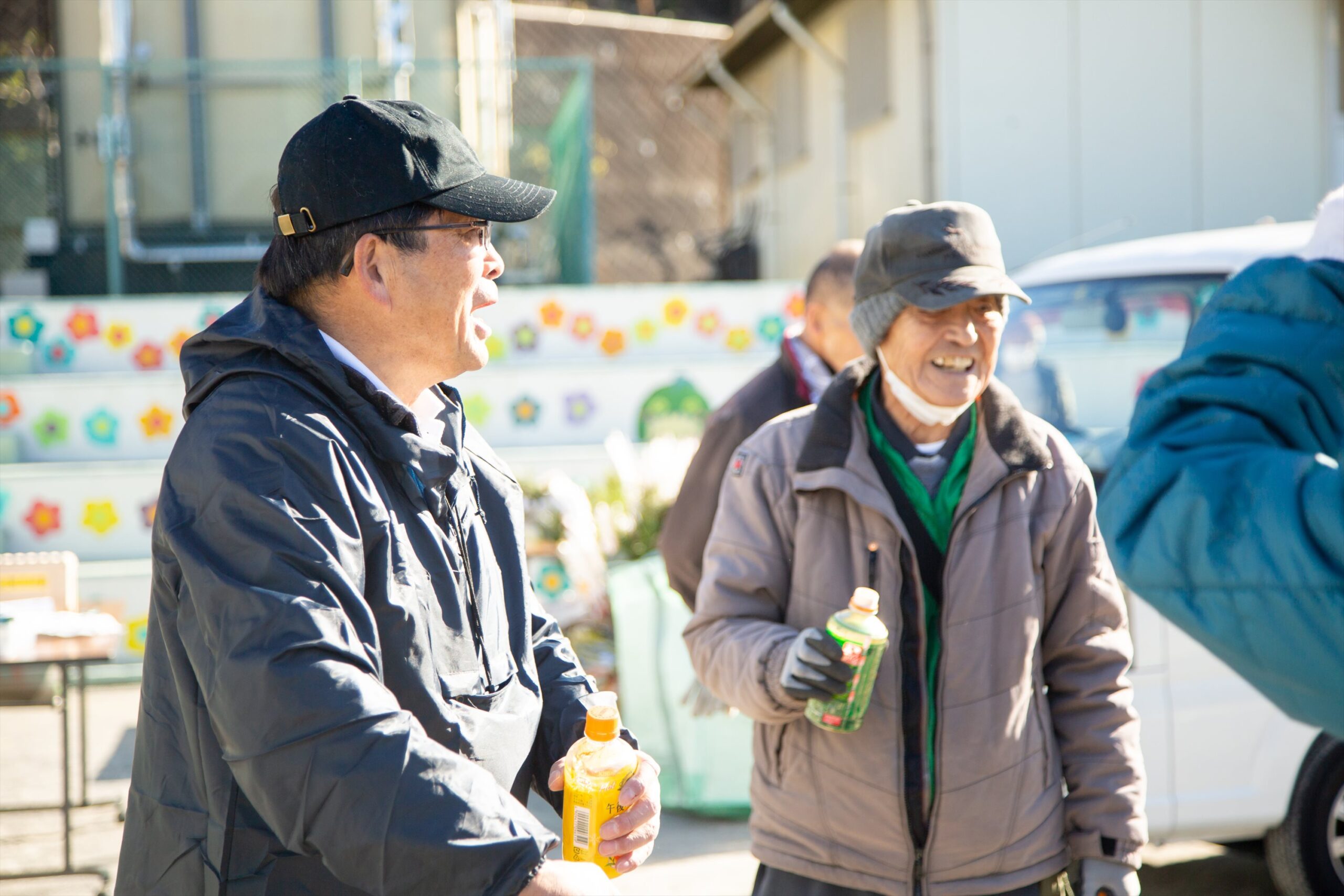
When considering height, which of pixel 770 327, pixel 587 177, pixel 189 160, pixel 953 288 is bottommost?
pixel 953 288

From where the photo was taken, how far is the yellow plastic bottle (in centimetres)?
177

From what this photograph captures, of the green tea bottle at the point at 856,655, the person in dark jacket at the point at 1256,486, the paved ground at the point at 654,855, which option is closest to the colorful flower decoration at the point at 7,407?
the paved ground at the point at 654,855

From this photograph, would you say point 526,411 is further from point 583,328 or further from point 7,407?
point 7,407

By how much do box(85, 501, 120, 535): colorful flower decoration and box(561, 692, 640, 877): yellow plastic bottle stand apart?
6.94 m

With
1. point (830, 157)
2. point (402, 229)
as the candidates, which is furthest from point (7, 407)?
point (830, 157)

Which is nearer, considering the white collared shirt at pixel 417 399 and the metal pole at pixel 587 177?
the white collared shirt at pixel 417 399

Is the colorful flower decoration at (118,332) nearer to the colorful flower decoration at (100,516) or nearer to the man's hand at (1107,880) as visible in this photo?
the colorful flower decoration at (100,516)

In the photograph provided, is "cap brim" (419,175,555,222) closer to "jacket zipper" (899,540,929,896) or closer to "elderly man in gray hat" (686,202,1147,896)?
"elderly man in gray hat" (686,202,1147,896)

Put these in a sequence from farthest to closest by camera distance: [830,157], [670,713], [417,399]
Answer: [830,157], [670,713], [417,399]

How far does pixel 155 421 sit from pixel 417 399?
7.09 meters

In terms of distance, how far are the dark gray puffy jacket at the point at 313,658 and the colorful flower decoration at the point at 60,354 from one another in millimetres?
7759

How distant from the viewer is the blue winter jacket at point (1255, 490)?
1180 millimetres

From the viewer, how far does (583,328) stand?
8.99 m

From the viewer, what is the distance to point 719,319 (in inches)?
358
